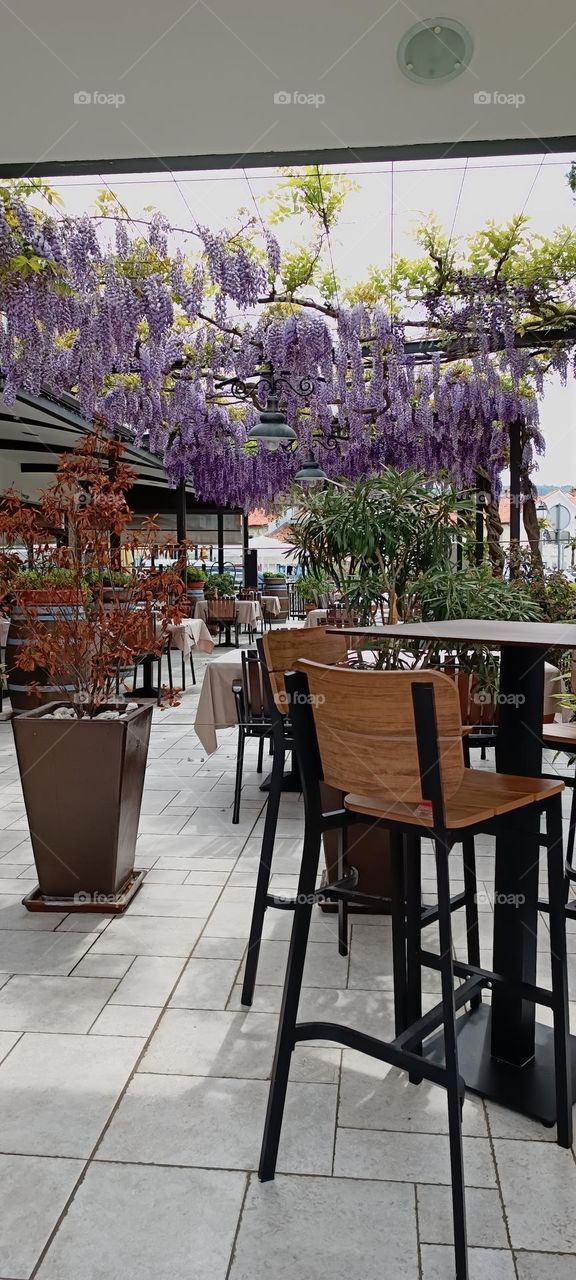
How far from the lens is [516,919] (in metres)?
1.80

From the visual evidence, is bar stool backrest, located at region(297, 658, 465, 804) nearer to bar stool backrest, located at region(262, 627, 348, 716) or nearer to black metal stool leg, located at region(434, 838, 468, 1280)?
black metal stool leg, located at region(434, 838, 468, 1280)

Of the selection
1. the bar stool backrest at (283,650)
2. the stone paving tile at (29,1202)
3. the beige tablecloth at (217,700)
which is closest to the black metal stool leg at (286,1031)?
the stone paving tile at (29,1202)

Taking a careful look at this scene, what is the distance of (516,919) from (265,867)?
66cm

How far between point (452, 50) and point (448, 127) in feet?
1.31

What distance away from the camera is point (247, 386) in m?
7.65

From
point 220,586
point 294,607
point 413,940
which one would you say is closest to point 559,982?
point 413,940

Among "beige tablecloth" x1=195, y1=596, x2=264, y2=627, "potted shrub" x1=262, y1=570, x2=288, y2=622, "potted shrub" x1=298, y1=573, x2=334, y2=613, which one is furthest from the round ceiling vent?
"potted shrub" x1=262, y1=570, x2=288, y2=622

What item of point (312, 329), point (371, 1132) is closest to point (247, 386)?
point (312, 329)

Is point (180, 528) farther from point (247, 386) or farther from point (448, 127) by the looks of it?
point (448, 127)

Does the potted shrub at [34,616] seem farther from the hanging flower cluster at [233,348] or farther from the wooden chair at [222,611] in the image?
the wooden chair at [222,611]

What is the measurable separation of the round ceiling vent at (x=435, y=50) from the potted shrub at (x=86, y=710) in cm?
146

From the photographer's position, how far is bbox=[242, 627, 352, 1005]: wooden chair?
218 cm

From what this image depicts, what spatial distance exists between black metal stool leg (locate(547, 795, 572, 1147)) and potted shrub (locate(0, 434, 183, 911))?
1468 mm

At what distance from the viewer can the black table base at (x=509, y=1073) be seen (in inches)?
69.2
